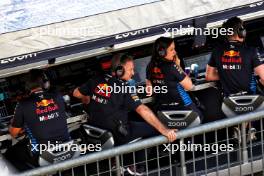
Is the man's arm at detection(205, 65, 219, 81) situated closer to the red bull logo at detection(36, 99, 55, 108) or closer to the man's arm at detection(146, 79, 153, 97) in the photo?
the man's arm at detection(146, 79, 153, 97)

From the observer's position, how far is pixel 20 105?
23.6ft

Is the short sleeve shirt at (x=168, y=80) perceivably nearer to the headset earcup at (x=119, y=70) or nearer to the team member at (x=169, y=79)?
the team member at (x=169, y=79)

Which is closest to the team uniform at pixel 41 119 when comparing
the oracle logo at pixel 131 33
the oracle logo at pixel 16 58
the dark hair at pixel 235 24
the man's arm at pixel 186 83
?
the oracle logo at pixel 16 58

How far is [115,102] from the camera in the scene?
7.43 meters

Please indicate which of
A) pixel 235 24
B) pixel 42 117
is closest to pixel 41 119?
pixel 42 117

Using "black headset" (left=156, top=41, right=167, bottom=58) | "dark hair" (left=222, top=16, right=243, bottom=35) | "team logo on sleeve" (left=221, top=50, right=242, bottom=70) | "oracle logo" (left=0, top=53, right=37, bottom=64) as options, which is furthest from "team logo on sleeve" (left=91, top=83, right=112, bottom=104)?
"dark hair" (left=222, top=16, right=243, bottom=35)

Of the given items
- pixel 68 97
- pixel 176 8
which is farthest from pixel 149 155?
pixel 176 8

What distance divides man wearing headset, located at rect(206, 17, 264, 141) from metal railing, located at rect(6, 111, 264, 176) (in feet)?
1.35

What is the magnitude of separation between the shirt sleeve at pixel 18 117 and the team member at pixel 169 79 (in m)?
1.64

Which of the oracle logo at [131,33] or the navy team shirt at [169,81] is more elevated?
the oracle logo at [131,33]

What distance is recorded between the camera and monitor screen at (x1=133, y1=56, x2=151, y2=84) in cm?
885

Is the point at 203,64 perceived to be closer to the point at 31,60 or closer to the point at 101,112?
the point at 101,112

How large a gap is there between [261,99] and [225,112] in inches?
18.1

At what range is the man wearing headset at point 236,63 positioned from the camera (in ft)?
25.3
